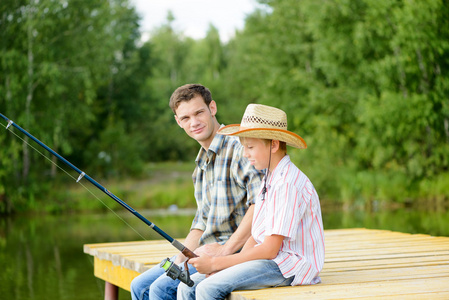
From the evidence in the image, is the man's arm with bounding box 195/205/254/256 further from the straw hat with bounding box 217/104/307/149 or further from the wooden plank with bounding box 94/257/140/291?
the wooden plank with bounding box 94/257/140/291

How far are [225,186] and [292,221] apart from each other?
0.56 m

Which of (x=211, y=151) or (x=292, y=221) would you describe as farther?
(x=211, y=151)

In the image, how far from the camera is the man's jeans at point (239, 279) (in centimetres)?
258

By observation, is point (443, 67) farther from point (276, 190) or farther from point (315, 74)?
point (276, 190)

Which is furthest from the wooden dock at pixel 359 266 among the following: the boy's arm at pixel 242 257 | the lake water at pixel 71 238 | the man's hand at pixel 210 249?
the man's hand at pixel 210 249

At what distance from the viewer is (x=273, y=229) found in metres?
2.53

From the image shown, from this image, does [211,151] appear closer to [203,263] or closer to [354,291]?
[203,263]

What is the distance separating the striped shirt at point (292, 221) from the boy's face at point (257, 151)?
0.22 feet

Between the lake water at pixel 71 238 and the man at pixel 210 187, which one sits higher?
the man at pixel 210 187

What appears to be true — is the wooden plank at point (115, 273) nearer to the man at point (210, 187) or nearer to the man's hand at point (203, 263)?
the man at point (210, 187)

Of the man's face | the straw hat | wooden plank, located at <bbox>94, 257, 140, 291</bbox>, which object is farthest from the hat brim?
wooden plank, located at <bbox>94, 257, 140, 291</bbox>

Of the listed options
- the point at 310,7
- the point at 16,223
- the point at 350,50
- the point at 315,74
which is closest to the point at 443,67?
the point at 350,50

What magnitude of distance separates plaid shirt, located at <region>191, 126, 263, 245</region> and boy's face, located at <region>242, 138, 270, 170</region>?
0.75 ft

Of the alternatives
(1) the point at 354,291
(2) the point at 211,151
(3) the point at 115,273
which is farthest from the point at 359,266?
(3) the point at 115,273
